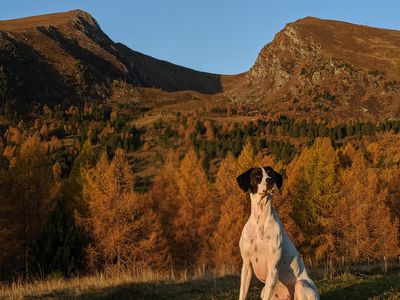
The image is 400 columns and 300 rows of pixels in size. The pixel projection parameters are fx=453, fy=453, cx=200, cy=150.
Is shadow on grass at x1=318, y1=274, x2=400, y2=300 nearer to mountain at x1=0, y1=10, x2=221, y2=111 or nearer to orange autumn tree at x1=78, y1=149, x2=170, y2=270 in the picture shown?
orange autumn tree at x1=78, y1=149, x2=170, y2=270

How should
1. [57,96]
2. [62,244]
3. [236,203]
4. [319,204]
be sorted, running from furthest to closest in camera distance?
1. [57,96]
2. [319,204]
3. [236,203]
4. [62,244]

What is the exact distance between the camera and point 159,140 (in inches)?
3588

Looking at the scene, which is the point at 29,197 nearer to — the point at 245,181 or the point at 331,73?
the point at 245,181

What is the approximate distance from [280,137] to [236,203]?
58.7 meters

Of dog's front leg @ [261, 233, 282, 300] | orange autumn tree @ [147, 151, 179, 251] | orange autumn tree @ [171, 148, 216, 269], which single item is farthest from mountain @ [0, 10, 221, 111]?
dog's front leg @ [261, 233, 282, 300]

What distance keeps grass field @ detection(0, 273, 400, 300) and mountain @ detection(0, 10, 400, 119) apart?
97.2m

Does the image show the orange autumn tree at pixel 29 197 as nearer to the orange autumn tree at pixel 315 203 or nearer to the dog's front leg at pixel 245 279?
the orange autumn tree at pixel 315 203

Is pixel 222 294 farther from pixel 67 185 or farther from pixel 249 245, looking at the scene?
pixel 67 185

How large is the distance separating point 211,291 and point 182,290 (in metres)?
0.78

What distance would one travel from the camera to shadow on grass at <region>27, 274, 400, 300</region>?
9.11m

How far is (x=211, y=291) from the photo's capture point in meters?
10.8

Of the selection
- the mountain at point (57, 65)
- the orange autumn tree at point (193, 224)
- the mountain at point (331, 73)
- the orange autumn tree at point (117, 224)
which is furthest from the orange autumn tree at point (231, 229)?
the mountain at point (331, 73)

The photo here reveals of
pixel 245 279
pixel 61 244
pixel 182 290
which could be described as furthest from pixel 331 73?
pixel 245 279

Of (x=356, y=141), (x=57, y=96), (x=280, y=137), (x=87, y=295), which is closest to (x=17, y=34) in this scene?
(x=57, y=96)
